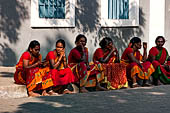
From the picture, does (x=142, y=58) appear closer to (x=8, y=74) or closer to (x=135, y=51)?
(x=135, y=51)

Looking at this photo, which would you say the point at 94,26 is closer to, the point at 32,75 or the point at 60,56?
the point at 60,56

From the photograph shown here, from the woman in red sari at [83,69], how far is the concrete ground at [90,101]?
49 cm

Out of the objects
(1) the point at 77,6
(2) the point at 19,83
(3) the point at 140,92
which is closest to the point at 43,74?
(2) the point at 19,83

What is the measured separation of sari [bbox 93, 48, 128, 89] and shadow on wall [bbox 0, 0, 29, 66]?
3.42 metres

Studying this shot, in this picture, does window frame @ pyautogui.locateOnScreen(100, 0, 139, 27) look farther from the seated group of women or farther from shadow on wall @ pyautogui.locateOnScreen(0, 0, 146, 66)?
the seated group of women

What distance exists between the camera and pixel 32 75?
9.16 m

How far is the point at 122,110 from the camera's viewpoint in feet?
24.0

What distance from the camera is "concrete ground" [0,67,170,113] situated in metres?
7.36

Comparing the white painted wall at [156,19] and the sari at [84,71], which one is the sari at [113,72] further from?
the white painted wall at [156,19]

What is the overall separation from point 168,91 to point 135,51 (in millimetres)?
1546

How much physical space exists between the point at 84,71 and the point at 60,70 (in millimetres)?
556

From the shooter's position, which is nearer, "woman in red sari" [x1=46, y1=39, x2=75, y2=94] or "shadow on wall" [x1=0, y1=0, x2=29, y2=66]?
"woman in red sari" [x1=46, y1=39, x2=75, y2=94]

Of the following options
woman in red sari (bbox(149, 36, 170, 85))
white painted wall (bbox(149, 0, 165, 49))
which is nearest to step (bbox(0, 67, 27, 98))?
woman in red sari (bbox(149, 36, 170, 85))

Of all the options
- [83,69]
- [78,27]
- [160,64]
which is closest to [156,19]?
[78,27]
